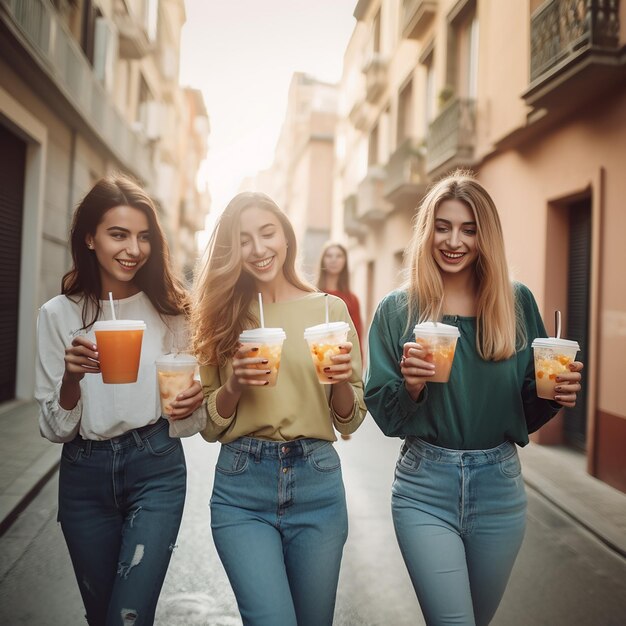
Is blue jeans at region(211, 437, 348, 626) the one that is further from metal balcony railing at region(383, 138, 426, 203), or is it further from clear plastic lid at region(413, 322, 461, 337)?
metal balcony railing at region(383, 138, 426, 203)

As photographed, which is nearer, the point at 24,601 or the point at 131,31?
the point at 24,601

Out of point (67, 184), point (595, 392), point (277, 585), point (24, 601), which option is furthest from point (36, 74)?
point (277, 585)

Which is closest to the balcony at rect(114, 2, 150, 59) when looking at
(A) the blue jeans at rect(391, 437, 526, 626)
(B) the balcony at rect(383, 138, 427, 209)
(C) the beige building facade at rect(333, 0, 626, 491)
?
(C) the beige building facade at rect(333, 0, 626, 491)

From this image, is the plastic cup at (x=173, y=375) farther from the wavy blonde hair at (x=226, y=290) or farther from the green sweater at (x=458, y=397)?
the green sweater at (x=458, y=397)

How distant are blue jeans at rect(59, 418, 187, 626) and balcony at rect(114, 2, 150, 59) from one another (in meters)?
15.7

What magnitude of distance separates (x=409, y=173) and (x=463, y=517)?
12364 mm

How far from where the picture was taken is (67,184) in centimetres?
1229

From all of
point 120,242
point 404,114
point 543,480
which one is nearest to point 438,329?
point 120,242

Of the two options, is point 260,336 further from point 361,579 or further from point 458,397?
point 361,579

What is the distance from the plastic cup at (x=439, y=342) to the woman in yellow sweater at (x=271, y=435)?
0.99 feet

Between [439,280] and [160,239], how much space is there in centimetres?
115

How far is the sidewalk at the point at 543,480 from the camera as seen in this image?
508 cm

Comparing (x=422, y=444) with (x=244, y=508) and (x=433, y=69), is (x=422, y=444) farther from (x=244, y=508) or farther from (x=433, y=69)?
(x=433, y=69)

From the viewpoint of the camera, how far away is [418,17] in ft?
43.2
